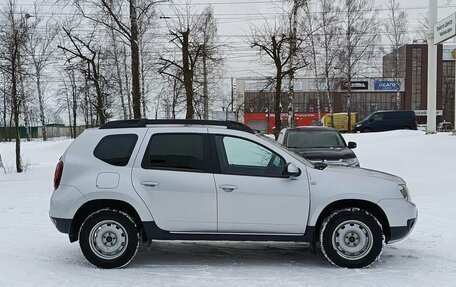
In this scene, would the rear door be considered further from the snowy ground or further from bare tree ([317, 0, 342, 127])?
bare tree ([317, 0, 342, 127])

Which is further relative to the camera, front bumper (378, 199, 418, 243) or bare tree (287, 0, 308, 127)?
bare tree (287, 0, 308, 127)

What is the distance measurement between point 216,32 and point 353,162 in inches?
1097

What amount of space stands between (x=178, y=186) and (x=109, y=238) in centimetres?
106

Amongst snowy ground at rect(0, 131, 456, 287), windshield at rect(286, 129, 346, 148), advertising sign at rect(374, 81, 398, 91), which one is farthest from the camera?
advertising sign at rect(374, 81, 398, 91)

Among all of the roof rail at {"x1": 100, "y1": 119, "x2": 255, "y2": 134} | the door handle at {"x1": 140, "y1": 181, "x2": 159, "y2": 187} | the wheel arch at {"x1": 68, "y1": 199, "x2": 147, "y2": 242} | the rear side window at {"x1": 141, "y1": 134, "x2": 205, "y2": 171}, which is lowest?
the wheel arch at {"x1": 68, "y1": 199, "x2": 147, "y2": 242}

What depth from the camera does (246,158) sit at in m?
5.83

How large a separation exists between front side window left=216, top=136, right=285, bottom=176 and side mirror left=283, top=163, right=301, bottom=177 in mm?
97

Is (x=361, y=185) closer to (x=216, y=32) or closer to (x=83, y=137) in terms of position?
(x=83, y=137)

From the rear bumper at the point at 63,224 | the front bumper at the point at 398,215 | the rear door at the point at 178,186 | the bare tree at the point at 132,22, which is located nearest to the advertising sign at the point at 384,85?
the bare tree at the point at 132,22

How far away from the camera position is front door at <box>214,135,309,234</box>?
561 cm

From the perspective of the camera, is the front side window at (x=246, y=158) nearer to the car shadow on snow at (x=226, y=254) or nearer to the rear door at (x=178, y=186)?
the rear door at (x=178, y=186)

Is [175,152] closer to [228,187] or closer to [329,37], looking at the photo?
[228,187]

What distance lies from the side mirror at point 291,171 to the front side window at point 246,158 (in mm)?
97

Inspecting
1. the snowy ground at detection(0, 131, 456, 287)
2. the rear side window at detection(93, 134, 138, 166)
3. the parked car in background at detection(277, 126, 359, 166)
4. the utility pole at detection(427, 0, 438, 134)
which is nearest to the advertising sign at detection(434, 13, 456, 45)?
the utility pole at detection(427, 0, 438, 134)
